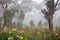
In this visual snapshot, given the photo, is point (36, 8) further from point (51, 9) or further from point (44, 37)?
point (44, 37)

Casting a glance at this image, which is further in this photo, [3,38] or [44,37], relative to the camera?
[44,37]

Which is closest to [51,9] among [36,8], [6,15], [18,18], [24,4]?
[6,15]

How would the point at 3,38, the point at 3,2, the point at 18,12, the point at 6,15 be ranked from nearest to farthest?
Result: 1. the point at 3,38
2. the point at 6,15
3. the point at 3,2
4. the point at 18,12

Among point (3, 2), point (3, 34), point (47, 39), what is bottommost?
point (47, 39)

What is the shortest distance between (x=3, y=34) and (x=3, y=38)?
0.06 metres

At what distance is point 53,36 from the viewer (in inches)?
102

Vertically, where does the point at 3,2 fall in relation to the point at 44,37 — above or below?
above

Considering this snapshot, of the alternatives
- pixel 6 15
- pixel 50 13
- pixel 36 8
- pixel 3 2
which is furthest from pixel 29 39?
pixel 36 8

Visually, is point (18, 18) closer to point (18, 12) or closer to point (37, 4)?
point (18, 12)

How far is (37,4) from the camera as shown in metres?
23.9

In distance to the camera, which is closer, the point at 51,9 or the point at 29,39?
the point at 29,39

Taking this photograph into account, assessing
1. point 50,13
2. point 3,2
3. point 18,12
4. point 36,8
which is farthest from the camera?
point 36,8

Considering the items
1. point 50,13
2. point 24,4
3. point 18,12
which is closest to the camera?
point 50,13

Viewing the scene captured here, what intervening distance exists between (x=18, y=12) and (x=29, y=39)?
1041cm
